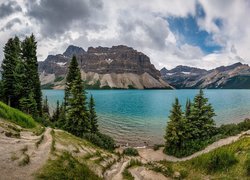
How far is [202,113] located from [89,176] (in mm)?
34976

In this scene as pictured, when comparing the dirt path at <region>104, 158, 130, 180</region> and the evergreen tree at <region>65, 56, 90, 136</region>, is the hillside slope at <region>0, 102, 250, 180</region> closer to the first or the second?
the dirt path at <region>104, 158, 130, 180</region>

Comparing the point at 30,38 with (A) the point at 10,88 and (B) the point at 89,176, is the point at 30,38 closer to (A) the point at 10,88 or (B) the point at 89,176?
(A) the point at 10,88

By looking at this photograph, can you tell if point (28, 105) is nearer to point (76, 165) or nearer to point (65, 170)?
point (76, 165)

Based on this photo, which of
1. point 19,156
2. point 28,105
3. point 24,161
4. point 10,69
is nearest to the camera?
point 24,161

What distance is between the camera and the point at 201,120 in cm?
4228

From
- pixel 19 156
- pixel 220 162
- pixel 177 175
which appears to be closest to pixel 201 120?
pixel 220 162

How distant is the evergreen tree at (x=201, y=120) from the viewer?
136 ft

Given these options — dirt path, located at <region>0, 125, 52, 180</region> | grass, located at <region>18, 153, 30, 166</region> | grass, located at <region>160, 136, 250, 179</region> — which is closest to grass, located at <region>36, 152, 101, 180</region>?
dirt path, located at <region>0, 125, 52, 180</region>

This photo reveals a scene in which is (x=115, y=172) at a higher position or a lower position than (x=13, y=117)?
lower

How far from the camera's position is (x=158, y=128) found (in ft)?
206

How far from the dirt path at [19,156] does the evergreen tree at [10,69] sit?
3396 cm

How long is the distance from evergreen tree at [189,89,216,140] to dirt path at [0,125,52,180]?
3265 cm

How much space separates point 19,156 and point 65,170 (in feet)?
8.54

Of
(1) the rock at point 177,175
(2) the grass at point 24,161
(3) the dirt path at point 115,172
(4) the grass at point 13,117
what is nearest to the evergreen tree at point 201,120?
(1) the rock at point 177,175
